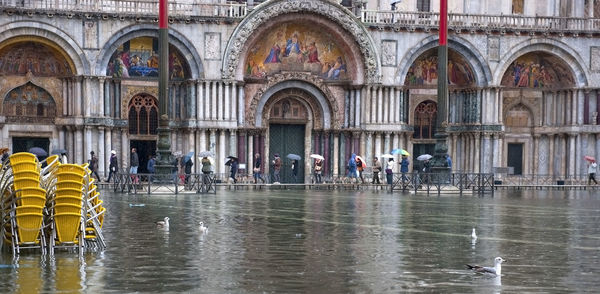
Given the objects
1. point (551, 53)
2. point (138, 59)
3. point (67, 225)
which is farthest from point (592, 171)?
point (67, 225)

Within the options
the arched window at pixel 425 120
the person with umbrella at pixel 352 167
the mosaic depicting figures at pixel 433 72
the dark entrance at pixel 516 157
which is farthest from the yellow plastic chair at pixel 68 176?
the dark entrance at pixel 516 157

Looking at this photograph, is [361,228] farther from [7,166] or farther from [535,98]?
[535,98]

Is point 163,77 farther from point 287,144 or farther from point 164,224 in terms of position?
point 287,144

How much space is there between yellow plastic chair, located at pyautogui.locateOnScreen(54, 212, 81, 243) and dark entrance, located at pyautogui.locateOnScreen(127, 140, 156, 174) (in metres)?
30.6

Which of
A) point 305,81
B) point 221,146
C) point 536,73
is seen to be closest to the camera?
point 221,146

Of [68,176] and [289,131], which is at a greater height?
[289,131]

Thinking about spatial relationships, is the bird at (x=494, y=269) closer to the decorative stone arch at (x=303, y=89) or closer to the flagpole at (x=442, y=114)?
the flagpole at (x=442, y=114)

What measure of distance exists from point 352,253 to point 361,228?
488 cm

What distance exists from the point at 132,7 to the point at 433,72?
15.1 metres

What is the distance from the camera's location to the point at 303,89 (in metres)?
47.9

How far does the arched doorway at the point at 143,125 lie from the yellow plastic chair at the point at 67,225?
30.4 metres

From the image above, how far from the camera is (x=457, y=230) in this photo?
2144cm

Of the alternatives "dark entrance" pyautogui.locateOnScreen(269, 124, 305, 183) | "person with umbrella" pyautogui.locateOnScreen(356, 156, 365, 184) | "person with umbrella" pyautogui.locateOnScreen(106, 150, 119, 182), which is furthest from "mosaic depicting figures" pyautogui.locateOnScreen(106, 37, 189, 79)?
"person with umbrella" pyautogui.locateOnScreen(356, 156, 365, 184)

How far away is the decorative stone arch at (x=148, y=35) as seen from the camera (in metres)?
44.1
